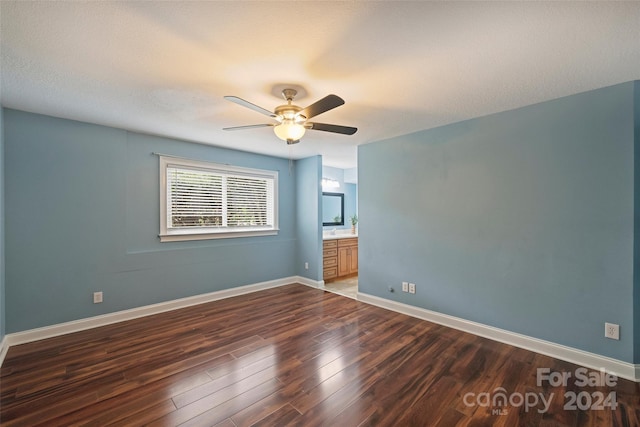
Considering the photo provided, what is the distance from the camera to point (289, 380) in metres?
2.14

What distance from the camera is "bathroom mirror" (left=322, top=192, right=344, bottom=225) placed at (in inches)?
245

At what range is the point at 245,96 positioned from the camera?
243 centimetres

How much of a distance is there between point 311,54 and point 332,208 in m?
4.73

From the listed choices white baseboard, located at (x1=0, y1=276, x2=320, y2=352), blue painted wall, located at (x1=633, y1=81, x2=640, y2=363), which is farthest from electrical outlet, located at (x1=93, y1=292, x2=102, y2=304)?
blue painted wall, located at (x1=633, y1=81, x2=640, y2=363)

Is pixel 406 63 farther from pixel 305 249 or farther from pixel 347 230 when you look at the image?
pixel 347 230

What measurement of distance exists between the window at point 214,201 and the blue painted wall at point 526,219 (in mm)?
2218

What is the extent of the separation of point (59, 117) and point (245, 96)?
2228mm

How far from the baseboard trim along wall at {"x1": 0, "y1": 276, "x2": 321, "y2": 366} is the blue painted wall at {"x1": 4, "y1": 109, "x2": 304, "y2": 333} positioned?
0.06 metres

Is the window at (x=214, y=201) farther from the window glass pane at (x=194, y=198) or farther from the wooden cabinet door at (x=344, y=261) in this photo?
the wooden cabinet door at (x=344, y=261)

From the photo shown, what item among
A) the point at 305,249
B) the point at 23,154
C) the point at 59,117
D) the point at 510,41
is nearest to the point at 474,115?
the point at 510,41

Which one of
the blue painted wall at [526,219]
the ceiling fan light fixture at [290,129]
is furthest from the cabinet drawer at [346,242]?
the ceiling fan light fixture at [290,129]

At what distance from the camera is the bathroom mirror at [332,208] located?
6227mm

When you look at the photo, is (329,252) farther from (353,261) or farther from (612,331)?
(612,331)

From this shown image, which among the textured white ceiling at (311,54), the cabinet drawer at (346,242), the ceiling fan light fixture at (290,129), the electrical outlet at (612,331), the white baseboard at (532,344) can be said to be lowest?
the white baseboard at (532,344)
